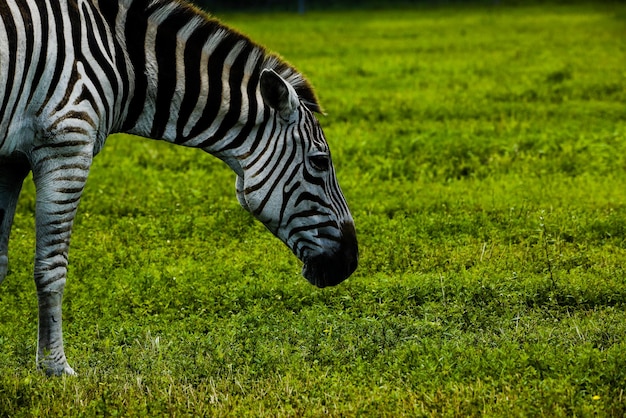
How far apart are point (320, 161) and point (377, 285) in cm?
171

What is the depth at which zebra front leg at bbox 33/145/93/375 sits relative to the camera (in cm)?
566

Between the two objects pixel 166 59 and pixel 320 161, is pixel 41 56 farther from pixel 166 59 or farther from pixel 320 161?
pixel 320 161

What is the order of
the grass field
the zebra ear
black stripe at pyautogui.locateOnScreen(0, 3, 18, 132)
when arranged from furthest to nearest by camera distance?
the zebra ear, the grass field, black stripe at pyautogui.locateOnScreen(0, 3, 18, 132)

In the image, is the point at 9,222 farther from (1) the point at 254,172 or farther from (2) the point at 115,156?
(2) the point at 115,156

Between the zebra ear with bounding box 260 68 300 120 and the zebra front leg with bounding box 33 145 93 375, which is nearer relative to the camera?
the zebra front leg with bounding box 33 145 93 375

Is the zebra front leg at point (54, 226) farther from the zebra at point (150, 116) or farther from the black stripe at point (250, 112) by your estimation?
the black stripe at point (250, 112)

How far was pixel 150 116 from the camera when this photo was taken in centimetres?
615

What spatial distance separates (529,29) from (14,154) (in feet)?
82.5

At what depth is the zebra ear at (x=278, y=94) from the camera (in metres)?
5.90

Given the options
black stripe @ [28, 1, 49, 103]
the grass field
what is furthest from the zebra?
the grass field

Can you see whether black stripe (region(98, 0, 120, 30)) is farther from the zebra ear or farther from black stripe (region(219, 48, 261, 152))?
the zebra ear

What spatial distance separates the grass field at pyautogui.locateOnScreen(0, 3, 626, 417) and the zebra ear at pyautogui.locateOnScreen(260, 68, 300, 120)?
1500 millimetres

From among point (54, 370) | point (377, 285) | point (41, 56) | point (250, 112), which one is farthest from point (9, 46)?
point (377, 285)

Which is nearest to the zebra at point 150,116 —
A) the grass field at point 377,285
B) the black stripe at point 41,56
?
the black stripe at point 41,56
